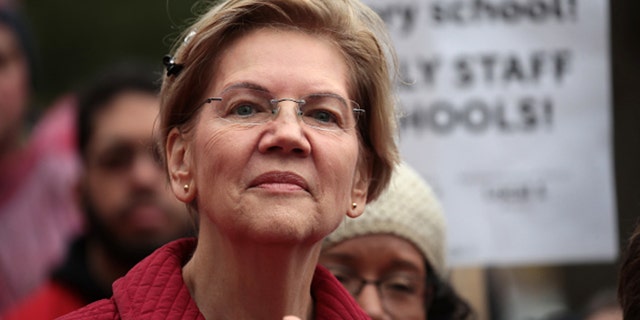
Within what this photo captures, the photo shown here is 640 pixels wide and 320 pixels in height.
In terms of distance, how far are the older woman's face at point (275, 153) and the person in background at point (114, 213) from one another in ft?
7.93

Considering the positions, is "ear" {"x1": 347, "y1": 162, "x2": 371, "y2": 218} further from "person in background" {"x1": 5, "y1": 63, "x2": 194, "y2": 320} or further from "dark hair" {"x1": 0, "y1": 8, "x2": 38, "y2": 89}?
"dark hair" {"x1": 0, "y1": 8, "x2": 38, "y2": 89}

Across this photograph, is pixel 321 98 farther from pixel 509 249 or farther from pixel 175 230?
pixel 175 230

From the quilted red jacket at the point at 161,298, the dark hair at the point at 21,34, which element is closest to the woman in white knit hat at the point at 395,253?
the quilted red jacket at the point at 161,298

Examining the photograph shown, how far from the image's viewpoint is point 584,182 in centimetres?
541

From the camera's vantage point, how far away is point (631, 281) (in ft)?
10.7

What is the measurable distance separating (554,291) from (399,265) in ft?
24.8

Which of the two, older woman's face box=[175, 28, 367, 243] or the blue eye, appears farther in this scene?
the blue eye

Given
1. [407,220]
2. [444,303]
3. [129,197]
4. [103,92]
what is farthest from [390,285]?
[103,92]

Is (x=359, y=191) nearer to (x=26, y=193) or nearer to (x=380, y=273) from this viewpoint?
(x=380, y=273)

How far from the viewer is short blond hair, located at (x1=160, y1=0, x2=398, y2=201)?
3.33 meters

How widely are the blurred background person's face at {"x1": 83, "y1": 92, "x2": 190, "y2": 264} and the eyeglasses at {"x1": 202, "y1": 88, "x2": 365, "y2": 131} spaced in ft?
8.36

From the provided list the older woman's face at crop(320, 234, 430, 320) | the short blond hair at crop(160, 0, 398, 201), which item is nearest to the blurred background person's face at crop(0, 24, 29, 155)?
the older woman's face at crop(320, 234, 430, 320)

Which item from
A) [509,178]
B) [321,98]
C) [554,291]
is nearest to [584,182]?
[509,178]

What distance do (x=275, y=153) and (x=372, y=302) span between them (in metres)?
1.08
